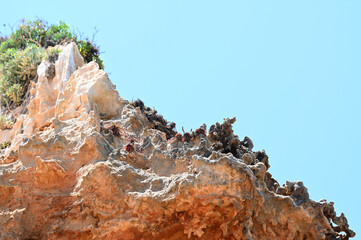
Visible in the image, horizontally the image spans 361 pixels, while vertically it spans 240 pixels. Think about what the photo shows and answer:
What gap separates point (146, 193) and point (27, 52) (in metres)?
8.83

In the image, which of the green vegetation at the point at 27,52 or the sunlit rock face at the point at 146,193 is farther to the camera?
the green vegetation at the point at 27,52

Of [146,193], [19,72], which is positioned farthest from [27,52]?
[146,193]

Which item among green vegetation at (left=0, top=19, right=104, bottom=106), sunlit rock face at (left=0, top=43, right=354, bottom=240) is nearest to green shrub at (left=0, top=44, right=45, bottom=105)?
green vegetation at (left=0, top=19, right=104, bottom=106)

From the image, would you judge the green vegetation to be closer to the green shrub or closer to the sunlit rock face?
the green shrub

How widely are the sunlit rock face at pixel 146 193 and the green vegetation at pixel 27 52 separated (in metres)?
5.32

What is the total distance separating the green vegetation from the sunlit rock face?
5318 millimetres

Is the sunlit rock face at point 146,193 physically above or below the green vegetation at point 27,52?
below

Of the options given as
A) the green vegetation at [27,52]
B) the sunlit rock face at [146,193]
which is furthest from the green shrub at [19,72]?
the sunlit rock face at [146,193]

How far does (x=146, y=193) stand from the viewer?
582 centimetres

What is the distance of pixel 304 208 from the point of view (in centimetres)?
583

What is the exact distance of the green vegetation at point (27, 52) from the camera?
12.5 meters

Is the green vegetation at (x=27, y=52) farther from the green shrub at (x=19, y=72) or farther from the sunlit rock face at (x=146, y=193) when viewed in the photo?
the sunlit rock face at (x=146, y=193)

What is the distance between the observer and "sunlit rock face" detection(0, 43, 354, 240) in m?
5.61

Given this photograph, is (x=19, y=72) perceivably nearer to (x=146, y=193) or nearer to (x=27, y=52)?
(x=27, y=52)
